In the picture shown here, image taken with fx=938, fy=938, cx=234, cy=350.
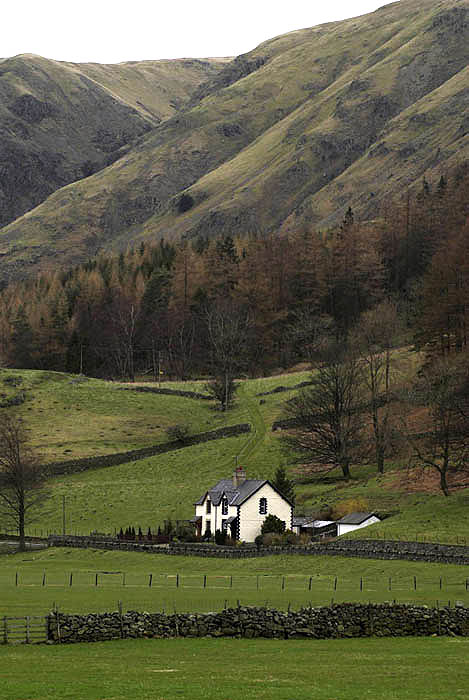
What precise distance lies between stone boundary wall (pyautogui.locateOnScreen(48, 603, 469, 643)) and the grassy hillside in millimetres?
25621

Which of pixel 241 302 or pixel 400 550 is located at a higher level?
pixel 241 302

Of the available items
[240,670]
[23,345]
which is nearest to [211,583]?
[240,670]

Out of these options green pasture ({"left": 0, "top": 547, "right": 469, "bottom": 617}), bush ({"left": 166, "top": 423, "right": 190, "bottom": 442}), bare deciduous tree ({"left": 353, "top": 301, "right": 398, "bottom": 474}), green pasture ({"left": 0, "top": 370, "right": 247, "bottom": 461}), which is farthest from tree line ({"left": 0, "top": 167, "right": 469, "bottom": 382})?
green pasture ({"left": 0, "top": 547, "right": 469, "bottom": 617})

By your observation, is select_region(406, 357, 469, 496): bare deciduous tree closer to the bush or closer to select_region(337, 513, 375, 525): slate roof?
select_region(337, 513, 375, 525): slate roof

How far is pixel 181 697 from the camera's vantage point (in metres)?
22.9

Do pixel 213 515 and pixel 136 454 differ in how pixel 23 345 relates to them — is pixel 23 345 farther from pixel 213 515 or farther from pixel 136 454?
pixel 213 515

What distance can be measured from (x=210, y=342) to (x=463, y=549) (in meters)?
107

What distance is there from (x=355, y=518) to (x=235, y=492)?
1428 cm

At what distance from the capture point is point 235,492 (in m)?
83.8

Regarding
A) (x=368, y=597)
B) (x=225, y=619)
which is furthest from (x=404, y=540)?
(x=225, y=619)

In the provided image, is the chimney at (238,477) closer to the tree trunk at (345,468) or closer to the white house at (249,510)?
the white house at (249,510)

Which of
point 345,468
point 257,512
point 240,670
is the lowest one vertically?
point 240,670

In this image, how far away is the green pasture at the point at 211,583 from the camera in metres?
42.3

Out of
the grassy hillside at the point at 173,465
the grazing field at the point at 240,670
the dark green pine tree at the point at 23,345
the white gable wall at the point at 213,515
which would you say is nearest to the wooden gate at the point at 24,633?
the grazing field at the point at 240,670
